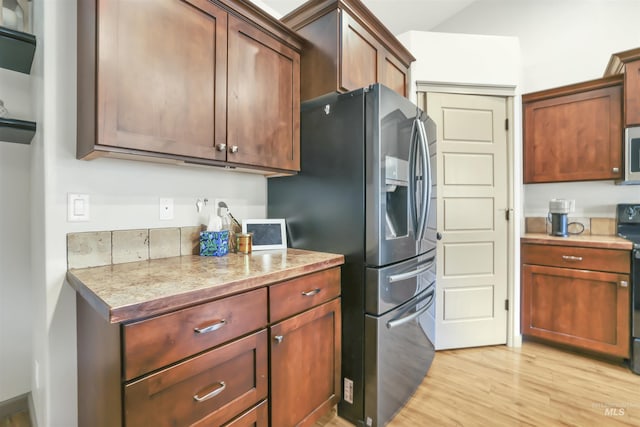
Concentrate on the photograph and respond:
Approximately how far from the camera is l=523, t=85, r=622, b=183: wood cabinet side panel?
237cm

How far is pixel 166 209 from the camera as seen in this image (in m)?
1.52

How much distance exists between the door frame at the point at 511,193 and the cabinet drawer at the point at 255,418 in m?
2.21

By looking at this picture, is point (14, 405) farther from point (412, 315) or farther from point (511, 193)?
point (511, 193)

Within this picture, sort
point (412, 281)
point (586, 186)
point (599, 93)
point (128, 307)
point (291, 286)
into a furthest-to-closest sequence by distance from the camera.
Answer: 1. point (586, 186)
2. point (599, 93)
3. point (412, 281)
4. point (291, 286)
5. point (128, 307)

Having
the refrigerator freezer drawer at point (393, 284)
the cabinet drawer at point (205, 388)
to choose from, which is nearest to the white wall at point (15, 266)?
the cabinet drawer at point (205, 388)

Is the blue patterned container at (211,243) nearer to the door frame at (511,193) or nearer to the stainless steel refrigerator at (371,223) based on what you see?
the stainless steel refrigerator at (371,223)

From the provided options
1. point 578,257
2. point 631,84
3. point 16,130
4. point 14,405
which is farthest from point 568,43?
point 14,405

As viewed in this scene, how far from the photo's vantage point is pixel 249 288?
3.57 feet

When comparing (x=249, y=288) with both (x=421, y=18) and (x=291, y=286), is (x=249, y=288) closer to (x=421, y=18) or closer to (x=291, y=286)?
(x=291, y=286)

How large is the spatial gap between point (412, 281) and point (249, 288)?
1.03 meters

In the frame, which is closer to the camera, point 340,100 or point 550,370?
point 340,100

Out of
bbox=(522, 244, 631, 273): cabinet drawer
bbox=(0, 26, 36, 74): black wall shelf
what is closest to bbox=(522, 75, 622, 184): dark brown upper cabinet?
bbox=(522, 244, 631, 273): cabinet drawer

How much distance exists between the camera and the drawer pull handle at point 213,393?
94 cm

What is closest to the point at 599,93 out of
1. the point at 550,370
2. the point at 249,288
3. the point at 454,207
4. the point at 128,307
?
the point at 454,207
